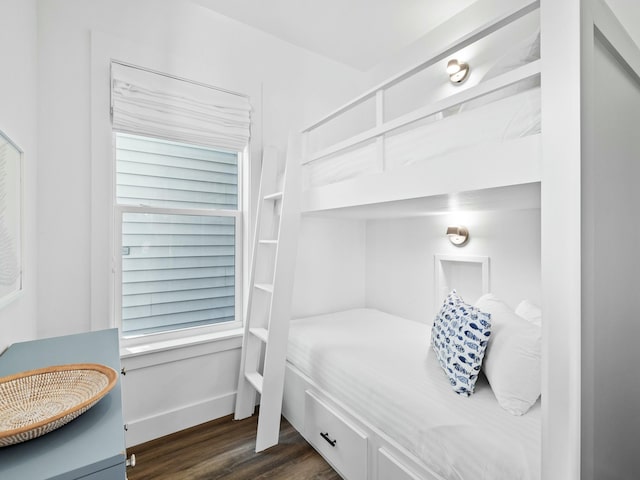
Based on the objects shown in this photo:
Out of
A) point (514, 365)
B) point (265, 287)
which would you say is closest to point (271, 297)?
point (265, 287)

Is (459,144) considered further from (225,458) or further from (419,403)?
(225,458)

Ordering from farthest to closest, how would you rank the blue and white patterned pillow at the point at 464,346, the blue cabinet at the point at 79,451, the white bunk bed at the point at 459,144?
the blue and white patterned pillow at the point at 464,346 < the white bunk bed at the point at 459,144 < the blue cabinet at the point at 79,451

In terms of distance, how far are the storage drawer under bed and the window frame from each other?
2.77 ft

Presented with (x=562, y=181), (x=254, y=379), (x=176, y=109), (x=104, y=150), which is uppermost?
(x=176, y=109)

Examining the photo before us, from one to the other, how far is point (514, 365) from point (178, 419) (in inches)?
78.5

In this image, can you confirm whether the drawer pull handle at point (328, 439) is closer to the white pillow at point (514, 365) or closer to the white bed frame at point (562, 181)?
the white pillow at point (514, 365)

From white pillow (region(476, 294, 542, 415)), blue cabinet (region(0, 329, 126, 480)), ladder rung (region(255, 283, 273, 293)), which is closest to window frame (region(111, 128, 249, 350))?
ladder rung (region(255, 283, 273, 293))

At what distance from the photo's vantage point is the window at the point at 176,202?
2033mm

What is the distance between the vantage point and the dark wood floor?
174 centimetres

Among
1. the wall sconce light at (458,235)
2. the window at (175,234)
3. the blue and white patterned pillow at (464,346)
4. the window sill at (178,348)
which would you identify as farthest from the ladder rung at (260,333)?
the wall sconce light at (458,235)

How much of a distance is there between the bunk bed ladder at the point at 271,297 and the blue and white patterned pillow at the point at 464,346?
939 mm

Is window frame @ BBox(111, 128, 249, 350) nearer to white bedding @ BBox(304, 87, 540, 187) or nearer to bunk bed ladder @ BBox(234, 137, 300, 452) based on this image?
bunk bed ladder @ BBox(234, 137, 300, 452)

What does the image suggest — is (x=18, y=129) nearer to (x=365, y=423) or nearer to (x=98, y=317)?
(x=98, y=317)

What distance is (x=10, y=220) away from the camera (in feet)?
4.12
